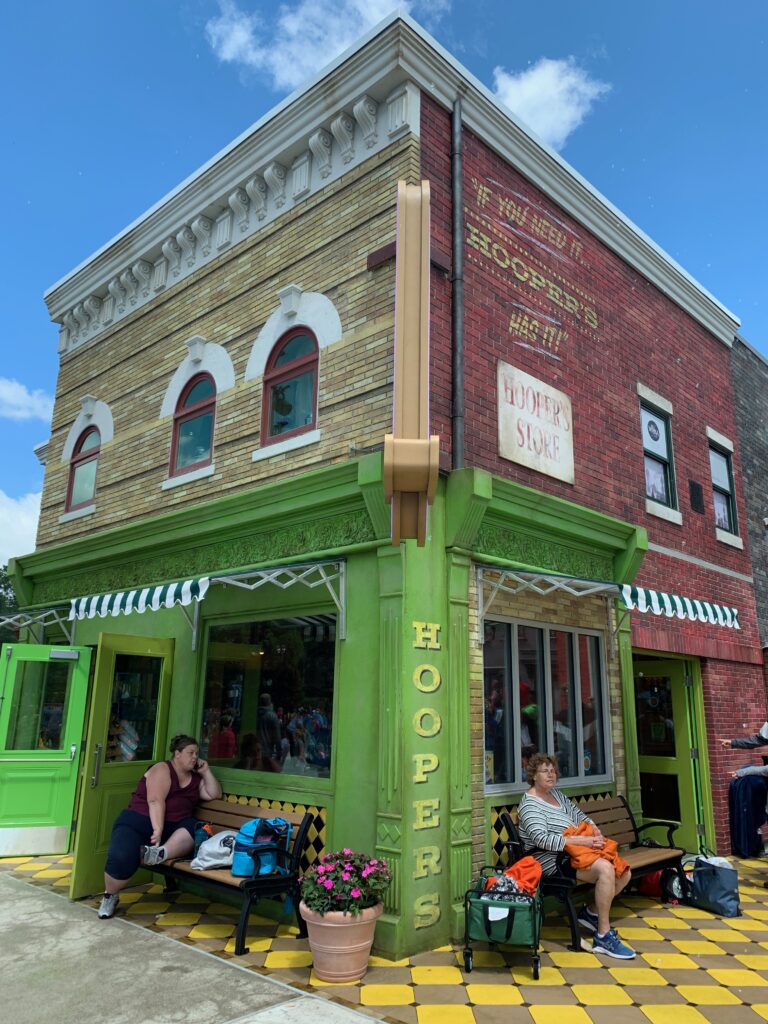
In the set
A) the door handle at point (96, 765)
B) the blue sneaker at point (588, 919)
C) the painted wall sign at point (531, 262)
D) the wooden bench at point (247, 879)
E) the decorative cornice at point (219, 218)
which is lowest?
the blue sneaker at point (588, 919)

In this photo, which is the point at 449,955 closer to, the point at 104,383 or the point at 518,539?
the point at 518,539

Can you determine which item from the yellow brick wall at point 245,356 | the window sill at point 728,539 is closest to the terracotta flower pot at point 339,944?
the yellow brick wall at point 245,356

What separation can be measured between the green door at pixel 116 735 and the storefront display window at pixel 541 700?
3.70 metres

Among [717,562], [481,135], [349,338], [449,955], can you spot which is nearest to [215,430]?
[349,338]

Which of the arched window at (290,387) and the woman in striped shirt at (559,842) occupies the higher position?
the arched window at (290,387)

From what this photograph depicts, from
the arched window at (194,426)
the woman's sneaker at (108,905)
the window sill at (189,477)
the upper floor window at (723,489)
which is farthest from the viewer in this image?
the upper floor window at (723,489)

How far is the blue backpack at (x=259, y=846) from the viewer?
597 cm

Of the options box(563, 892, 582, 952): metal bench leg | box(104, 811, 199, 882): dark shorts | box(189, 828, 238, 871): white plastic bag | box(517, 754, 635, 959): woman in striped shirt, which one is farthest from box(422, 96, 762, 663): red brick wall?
box(104, 811, 199, 882): dark shorts

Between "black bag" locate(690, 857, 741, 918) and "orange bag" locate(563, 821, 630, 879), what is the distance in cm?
127

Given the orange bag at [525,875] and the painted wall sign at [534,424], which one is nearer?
the orange bag at [525,875]

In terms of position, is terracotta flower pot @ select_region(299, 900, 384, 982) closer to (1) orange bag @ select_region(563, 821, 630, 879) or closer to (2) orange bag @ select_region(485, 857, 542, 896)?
(2) orange bag @ select_region(485, 857, 542, 896)

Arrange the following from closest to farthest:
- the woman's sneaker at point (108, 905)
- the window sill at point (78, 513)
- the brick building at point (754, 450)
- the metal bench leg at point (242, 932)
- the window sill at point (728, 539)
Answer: the metal bench leg at point (242, 932) → the woman's sneaker at point (108, 905) → the window sill at point (78, 513) → the window sill at point (728, 539) → the brick building at point (754, 450)

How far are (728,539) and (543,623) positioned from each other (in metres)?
5.37

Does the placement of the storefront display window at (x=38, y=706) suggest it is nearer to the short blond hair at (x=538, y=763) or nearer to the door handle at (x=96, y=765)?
the door handle at (x=96, y=765)
